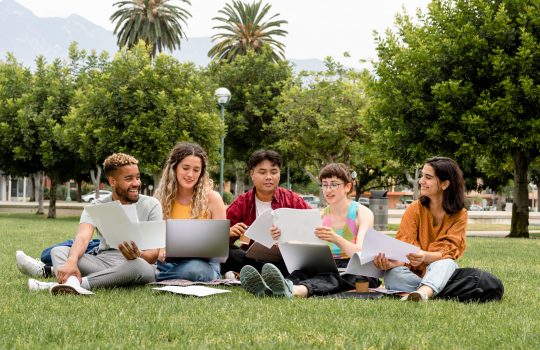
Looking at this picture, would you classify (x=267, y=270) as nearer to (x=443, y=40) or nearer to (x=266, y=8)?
(x=443, y=40)

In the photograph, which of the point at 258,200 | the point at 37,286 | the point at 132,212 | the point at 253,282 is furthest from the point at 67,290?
the point at 258,200

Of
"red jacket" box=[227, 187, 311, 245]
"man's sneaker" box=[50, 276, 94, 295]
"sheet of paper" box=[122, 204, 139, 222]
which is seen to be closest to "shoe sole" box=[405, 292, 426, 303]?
"red jacket" box=[227, 187, 311, 245]

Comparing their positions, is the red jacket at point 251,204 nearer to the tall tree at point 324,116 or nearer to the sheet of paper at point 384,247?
the sheet of paper at point 384,247

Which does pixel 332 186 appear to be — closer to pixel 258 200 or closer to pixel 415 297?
pixel 258 200

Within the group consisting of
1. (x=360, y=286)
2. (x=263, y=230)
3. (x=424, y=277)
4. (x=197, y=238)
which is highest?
(x=263, y=230)

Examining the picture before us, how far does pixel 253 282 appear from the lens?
6.12 meters

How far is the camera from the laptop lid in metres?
6.48

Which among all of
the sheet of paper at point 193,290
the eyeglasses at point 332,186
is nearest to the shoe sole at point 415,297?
the eyeglasses at point 332,186

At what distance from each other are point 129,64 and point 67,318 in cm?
2607

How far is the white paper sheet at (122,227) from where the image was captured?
6.02 m

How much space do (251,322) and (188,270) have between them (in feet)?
7.83

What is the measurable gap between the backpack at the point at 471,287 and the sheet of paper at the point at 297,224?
1.17 m

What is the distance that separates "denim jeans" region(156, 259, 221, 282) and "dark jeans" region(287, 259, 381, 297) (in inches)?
35.5

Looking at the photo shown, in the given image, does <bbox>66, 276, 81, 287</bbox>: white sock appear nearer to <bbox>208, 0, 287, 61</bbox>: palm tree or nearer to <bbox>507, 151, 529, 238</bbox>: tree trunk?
<bbox>507, 151, 529, 238</bbox>: tree trunk
